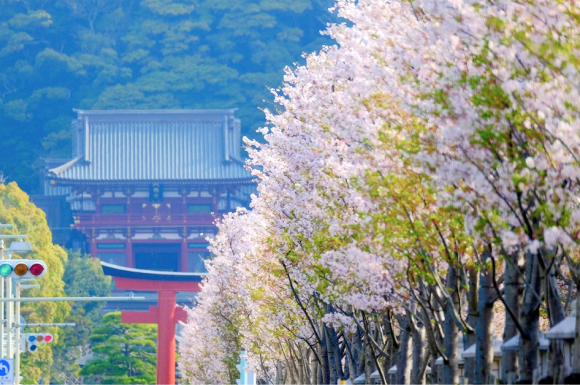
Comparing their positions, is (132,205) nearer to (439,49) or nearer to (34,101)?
(34,101)

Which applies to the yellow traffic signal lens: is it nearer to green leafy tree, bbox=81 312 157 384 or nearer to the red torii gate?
the red torii gate

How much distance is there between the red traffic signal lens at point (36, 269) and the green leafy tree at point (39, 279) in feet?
96.3

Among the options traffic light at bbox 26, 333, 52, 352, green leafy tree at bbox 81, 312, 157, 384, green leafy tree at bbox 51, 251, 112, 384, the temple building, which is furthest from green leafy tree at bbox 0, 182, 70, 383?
the temple building

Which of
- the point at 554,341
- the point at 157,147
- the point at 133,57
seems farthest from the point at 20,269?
the point at 133,57

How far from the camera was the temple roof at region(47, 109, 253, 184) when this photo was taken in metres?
76.9

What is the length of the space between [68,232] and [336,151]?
7371 cm

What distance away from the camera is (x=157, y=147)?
79125mm

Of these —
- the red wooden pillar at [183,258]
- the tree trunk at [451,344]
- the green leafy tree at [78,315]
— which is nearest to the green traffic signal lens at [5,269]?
the tree trunk at [451,344]

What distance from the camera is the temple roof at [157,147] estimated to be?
252 feet

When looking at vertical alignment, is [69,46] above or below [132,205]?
above

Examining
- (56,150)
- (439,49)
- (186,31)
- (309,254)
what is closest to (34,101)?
(56,150)

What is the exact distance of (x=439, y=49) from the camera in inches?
472

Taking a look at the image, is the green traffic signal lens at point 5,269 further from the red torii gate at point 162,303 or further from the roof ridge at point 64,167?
the roof ridge at point 64,167

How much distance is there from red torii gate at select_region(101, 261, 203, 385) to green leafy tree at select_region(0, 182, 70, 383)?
14.5 feet
